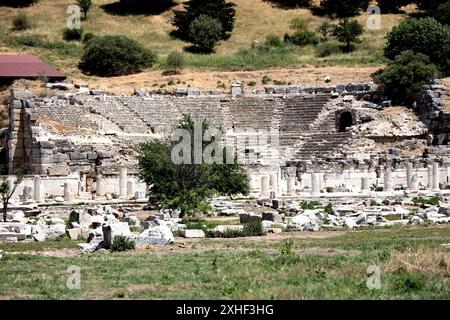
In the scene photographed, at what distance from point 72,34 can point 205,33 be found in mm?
→ 9419

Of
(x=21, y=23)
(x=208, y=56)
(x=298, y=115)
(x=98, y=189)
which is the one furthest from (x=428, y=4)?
(x=98, y=189)

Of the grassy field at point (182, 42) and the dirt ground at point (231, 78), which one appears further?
the grassy field at point (182, 42)

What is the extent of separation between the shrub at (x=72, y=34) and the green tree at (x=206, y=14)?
761 centimetres

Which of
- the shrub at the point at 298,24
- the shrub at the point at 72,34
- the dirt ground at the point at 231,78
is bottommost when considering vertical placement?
the dirt ground at the point at 231,78

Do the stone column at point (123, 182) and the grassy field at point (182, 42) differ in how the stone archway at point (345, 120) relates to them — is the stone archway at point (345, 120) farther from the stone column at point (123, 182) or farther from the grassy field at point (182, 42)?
the stone column at point (123, 182)

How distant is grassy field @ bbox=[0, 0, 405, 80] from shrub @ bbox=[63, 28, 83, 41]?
521 millimetres

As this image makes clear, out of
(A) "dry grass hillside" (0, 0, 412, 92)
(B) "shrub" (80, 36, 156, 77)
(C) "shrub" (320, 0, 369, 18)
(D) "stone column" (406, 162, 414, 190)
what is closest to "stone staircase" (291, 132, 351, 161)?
(D) "stone column" (406, 162, 414, 190)

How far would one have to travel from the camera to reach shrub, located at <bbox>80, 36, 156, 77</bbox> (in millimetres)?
65625

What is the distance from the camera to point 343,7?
259ft

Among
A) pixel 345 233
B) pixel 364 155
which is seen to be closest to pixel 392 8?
pixel 364 155

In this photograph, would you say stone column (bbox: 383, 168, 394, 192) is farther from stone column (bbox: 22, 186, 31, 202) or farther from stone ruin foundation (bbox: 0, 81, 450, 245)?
stone column (bbox: 22, 186, 31, 202)

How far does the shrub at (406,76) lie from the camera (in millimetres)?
55062

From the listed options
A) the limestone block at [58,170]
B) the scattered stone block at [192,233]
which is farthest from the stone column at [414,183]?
the scattered stone block at [192,233]
